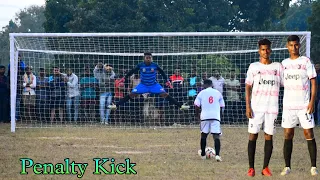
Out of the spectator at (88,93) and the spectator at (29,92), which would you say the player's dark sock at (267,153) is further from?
the spectator at (29,92)

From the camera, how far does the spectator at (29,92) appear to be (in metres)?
26.1

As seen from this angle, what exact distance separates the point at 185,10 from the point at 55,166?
99.1 feet

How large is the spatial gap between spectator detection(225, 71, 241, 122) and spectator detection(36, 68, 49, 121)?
5781 mm

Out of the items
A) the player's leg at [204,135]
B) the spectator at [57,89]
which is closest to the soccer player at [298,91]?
the player's leg at [204,135]

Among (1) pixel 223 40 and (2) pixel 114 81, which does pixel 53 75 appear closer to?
(2) pixel 114 81

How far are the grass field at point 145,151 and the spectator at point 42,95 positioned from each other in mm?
2118

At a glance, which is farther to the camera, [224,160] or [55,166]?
[224,160]

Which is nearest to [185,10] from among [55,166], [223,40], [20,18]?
[223,40]

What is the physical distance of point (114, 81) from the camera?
2641 centimetres

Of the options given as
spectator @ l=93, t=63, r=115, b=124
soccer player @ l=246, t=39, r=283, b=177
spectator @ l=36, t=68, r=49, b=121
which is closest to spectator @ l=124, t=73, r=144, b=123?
spectator @ l=93, t=63, r=115, b=124

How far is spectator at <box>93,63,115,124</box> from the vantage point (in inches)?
1030

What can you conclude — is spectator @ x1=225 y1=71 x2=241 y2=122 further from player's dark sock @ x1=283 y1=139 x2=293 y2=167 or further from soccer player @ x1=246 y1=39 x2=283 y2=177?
soccer player @ x1=246 y1=39 x2=283 y2=177

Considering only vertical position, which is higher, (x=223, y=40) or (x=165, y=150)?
(x=223, y=40)

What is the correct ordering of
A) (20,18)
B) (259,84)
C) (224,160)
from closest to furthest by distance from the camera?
(259,84) < (224,160) < (20,18)
